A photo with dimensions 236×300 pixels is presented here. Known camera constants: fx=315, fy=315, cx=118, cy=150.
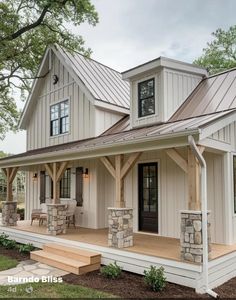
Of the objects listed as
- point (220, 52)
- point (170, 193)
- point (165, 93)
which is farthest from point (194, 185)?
point (220, 52)

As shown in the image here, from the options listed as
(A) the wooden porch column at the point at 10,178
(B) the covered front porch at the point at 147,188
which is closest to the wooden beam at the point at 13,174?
(A) the wooden porch column at the point at 10,178

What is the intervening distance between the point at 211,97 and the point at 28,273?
6.61 meters

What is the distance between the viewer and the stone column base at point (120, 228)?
281 inches

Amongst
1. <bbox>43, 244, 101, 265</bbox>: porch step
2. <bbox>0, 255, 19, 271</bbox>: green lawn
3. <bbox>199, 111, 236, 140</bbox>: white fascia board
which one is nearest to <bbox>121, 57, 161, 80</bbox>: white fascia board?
<bbox>199, 111, 236, 140</bbox>: white fascia board

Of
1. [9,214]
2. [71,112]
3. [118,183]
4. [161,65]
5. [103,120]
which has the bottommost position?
[9,214]

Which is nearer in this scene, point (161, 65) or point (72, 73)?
point (161, 65)

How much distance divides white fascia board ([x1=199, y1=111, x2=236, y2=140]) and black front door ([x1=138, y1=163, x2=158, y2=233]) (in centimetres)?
267

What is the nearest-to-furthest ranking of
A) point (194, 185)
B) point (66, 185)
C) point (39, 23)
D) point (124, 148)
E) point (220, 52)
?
point (194, 185) → point (124, 148) → point (66, 185) → point (39, 23) → point (220, 52)

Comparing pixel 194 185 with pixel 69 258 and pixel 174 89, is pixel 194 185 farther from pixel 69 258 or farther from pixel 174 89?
pixel 174 89

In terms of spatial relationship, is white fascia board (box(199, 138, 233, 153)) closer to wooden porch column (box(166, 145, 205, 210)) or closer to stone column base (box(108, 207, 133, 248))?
wooden porch column (box(166, 145, 205, 210))

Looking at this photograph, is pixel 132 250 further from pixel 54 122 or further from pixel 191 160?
Result: pixel 54 122

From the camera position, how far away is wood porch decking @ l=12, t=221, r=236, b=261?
21.3ft

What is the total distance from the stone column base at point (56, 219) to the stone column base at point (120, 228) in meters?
2.45

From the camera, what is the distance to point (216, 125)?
6316 mm
